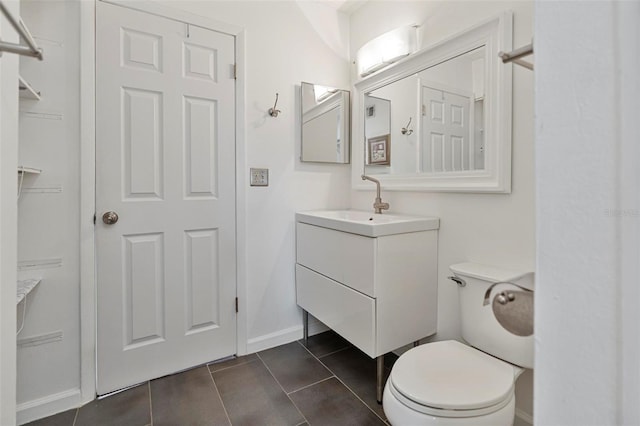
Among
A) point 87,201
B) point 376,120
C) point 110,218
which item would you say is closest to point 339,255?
point 376,120

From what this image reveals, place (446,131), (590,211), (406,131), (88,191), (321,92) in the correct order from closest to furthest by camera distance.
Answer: (590,211), (88,191), (446,131), (406,131), (321,92)

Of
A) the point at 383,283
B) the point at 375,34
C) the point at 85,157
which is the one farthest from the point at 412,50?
the point at 85,157

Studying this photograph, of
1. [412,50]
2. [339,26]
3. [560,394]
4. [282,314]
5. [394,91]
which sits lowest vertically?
[282,314]

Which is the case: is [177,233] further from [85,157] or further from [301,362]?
[301,362]

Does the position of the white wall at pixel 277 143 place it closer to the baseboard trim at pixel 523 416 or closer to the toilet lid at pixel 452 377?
the toilet lid at pixel 452 377

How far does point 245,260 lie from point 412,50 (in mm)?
1655

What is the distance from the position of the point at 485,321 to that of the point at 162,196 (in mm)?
1779

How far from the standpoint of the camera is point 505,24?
1387 mm

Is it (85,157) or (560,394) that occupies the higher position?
(85,157)

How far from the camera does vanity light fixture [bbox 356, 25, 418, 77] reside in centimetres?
187

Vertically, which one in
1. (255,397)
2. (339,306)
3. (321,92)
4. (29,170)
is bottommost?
(255,397)

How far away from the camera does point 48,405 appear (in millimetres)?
1549

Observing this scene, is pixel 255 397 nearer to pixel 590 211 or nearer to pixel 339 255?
pixel 339 255

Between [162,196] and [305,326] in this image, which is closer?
[162,196]
